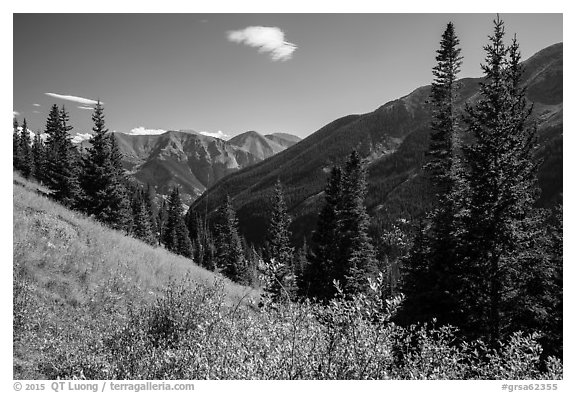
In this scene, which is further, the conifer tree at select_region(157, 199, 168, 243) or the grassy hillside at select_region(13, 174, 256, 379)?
the conifer tree at select_region(157, 199, 168, 243)

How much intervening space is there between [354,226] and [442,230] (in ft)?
42.4

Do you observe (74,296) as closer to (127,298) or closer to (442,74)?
(127,298)

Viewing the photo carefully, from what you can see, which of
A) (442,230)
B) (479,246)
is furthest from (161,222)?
(479,246)

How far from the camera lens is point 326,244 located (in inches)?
1200

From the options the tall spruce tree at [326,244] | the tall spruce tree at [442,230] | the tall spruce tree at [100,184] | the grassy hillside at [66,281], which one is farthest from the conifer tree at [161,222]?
the grassy hillside at [66,281]

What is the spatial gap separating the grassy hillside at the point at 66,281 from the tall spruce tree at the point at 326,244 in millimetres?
17196

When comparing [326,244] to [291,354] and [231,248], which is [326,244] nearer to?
[291,354]

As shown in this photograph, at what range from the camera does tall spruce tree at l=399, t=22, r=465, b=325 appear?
45.1 ft

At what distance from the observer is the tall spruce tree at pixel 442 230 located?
13.8 metres

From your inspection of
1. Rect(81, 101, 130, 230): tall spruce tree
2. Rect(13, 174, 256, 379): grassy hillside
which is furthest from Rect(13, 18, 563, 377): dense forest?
Rect(81, 101, 130, 230): tall spruce tree

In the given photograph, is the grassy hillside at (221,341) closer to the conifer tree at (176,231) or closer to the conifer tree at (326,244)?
Result: the conifer tree at (326,244)

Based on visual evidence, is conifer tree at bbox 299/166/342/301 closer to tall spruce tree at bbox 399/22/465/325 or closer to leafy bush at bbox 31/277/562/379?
tall spruce tree at bbox 399/22/465/325

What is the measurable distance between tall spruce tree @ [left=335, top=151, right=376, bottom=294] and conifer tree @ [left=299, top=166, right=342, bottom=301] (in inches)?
26.1
